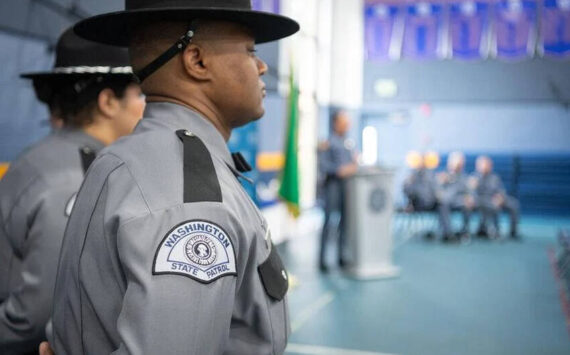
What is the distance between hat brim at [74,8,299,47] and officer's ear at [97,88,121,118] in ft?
1.71

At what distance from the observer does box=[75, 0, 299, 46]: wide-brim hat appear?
111 centimetres

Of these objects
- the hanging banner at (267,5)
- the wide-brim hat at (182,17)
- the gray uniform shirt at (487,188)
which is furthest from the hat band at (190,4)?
the gray uniform shirt at (487,188)

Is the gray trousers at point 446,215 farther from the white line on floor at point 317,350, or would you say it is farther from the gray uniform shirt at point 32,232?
the gray uniform shirt at point 32,232

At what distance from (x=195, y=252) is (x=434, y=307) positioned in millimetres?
4819

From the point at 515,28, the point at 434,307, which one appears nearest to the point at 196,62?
the point at 434,307

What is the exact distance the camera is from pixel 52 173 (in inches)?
67.4

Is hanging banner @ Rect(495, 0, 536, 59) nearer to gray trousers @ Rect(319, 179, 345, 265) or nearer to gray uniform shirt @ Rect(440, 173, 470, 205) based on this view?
gray uniform shirt @ Rect(440, 173, 470, 205)

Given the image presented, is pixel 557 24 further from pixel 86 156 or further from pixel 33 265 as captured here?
pixel 33 265

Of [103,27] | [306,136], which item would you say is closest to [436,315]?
[103,27]

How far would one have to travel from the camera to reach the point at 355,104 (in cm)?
1395

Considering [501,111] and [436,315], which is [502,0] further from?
[436,315]

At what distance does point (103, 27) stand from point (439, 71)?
517 inches

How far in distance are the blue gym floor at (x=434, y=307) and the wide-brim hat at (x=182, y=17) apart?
315 cm

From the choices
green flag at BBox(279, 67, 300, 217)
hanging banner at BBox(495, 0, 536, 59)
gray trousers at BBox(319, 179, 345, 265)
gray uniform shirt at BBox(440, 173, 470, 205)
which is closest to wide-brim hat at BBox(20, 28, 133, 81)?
green flag at BBox(279, 67, 300, 217)
